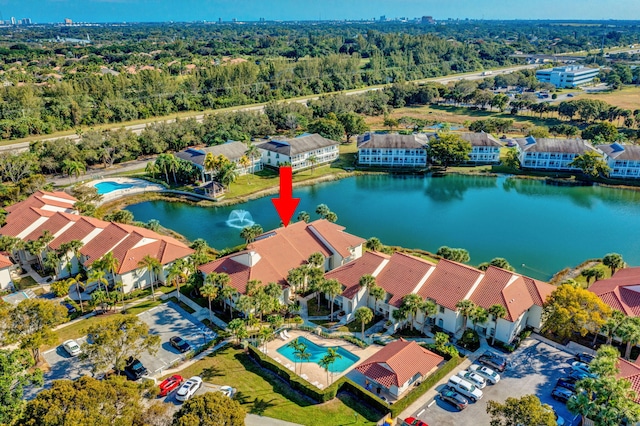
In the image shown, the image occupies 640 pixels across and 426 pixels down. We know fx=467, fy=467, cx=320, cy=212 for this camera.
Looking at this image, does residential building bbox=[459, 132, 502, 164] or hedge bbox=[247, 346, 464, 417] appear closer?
hedge bbox=[247, 346, 464, 417]

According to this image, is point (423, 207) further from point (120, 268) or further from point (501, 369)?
point (120, 268)

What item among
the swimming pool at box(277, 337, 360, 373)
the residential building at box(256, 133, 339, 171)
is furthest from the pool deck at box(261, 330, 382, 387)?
the residential building at box(256, 133, 339, 171)

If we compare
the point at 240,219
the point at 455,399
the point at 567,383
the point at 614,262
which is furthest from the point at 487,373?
the point at 240,219

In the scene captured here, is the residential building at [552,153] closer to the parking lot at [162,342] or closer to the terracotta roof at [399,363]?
the terracotta roof at [399,363]

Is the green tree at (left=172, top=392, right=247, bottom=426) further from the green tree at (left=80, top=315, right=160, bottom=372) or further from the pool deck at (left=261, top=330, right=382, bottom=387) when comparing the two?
the pool deck at (left=261, top=330, right=382, bottom=387)

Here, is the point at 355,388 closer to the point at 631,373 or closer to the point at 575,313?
the point at 575,313

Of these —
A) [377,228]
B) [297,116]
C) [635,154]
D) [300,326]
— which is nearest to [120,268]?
[300,326]

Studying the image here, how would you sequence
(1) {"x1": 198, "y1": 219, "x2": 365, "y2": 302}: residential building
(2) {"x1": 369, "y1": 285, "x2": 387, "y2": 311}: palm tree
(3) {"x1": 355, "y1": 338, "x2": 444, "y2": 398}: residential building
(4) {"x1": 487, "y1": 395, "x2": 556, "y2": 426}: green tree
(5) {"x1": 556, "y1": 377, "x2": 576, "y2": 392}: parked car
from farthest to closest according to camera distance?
(1) {"x1": 198, "y1": 219, "x2": 365, "y2": 302}: residential building → (2) {"x1": 369, "y1": 285, "x2": 387, "y2": 311}: palm tree → (5) {"x1": 556, "y1": 377, "x2": 576, "y2": 392}: parked car → (3) {"x1": 355, "y1": 338, "x2": 444, "y2": 398}: residential building → (4) {"x1": 487, "y1": 395, "x2": 556, "y2": 426}: green tree
